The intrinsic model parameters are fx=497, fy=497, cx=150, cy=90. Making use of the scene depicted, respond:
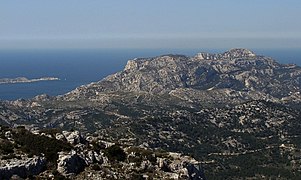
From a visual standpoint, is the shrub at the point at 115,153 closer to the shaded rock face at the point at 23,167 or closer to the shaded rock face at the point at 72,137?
the shaded rock face at the point at 72,137

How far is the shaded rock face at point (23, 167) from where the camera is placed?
1549 inches

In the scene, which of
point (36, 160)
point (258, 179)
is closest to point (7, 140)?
point (36, 160)

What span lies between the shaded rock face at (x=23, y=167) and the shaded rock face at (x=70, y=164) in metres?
1.55

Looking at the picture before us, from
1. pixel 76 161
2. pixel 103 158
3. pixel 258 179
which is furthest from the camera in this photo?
pixel 258 179

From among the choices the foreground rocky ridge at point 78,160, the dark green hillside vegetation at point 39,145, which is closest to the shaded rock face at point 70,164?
the foreground rocky ridge at point 78,160

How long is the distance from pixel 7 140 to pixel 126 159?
453 inches

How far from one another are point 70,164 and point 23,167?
436 centimetres

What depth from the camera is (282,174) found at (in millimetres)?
186000

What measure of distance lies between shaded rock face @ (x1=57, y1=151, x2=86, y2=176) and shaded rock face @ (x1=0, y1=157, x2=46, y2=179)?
5.09 feet

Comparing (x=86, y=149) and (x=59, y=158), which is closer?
(x=59, y=158)

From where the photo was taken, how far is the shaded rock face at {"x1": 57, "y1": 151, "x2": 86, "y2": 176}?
1681 inches

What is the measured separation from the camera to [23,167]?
40.9m

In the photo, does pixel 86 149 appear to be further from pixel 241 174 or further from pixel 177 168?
pixel 241 174

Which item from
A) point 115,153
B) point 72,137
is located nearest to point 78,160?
point 115,153
